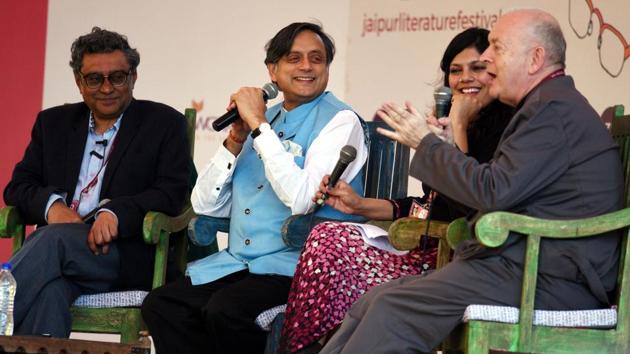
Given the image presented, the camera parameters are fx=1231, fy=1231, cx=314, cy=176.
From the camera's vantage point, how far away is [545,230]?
322cm

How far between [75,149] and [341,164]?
4.25 feet

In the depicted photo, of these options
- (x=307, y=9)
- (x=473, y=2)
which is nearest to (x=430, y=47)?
(x=473, y=2)

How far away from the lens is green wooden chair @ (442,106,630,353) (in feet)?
10.6

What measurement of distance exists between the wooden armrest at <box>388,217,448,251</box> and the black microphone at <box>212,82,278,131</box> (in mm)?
882

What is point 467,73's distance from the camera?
414cm

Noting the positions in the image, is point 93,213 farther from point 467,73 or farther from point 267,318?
point 467,73

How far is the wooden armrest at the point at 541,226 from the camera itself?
3.20 metres

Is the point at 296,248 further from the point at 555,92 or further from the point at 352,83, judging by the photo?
the point at 352,83

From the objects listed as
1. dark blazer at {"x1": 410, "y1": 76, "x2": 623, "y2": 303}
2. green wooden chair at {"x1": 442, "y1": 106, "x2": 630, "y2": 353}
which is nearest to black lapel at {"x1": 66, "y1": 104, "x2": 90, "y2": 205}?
dark blazer at {"x1": 410, "y1": 76, "x2": 623, "y2": 303}

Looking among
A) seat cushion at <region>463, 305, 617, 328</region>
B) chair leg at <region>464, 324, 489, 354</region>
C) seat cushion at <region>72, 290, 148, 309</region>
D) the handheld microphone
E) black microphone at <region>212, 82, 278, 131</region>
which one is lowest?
seat cushion at <region>72, 290, 148, 309</region>

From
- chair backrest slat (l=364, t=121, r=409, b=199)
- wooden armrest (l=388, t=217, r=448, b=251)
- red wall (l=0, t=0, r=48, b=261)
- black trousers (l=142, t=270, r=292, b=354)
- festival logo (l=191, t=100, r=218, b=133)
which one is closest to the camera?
wooden armrest (l=388, t=217, r=448, b=251)

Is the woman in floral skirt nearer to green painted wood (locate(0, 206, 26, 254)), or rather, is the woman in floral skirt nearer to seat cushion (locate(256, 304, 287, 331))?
seat cushion (locate(256, 304, 287, 331))

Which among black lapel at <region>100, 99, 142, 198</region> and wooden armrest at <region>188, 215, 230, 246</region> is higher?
black lapel at <region>100, 99, 142, 198</region>

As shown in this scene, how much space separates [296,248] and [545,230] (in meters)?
1.25
